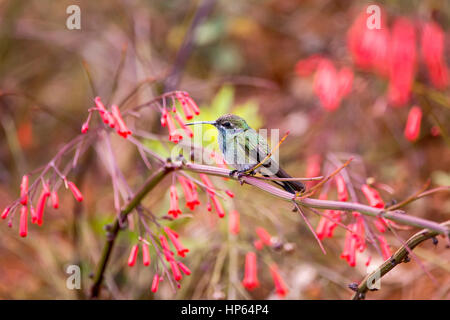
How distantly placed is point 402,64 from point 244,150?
2.29 m

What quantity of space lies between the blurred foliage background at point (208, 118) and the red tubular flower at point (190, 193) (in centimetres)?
76

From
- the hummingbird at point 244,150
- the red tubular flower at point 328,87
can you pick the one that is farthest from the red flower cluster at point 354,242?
the red tubular flower at point 328,87

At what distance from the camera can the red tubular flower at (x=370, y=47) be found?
4.26 meters

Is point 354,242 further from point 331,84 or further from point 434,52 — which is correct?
point 434,52

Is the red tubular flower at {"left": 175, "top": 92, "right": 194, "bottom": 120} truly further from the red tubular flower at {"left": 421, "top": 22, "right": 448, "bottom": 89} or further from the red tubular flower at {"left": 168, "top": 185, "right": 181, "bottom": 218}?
the red tubular flower at {"left": 421, "top": 22, "right": 448, "bottom": 89}

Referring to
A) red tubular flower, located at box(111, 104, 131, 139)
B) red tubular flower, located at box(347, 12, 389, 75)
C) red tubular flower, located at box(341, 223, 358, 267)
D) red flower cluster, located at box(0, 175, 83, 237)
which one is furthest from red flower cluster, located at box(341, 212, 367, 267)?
red tubular flower, located at box(347, 12, 389, 75)

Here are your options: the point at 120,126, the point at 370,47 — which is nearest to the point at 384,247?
the point at 120,126

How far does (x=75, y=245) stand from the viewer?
11.3 feet

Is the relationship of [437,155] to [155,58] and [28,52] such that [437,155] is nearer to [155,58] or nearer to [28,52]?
[155,58]

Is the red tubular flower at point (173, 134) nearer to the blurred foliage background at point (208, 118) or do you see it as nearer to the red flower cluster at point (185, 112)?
the red flower cluster at point (185, 112)

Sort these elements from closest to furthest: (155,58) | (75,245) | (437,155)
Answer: (75,245)
(437,155)
(155,58)

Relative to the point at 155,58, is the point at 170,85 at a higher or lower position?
lower
